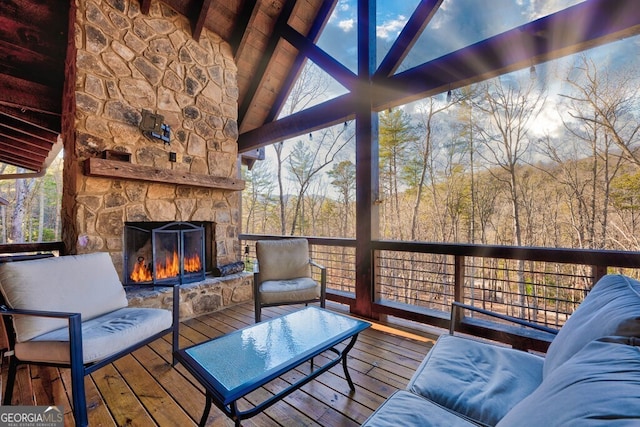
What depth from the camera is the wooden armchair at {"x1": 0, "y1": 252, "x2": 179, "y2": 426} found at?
1.45 metres

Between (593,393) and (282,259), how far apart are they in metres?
2.79

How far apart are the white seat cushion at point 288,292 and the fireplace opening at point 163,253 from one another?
1.22 metres

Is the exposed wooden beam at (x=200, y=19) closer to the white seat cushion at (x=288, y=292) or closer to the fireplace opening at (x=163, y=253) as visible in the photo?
the fireplace opening at (x=163, y=253)

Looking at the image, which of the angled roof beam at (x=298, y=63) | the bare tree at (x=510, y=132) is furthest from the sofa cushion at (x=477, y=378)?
the angled roof beam at (x=298, y=63)

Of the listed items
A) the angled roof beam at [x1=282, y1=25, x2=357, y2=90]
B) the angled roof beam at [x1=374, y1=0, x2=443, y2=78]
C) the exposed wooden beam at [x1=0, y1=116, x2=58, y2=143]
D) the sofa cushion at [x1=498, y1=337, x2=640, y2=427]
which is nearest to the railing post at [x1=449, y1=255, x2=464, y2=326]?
the sofa cushion at [x1=498, y1=337, x2=640, y2=427]

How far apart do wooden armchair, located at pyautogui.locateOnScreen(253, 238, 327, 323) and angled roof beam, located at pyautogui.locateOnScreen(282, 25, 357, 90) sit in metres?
1.99

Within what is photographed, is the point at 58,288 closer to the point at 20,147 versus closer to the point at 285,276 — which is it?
the point at 285,276

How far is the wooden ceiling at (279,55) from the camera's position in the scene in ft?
6.81

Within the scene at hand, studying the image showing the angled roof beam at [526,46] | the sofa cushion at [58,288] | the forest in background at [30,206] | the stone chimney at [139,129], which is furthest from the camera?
the forest in background at [30,206]

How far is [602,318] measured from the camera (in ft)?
2.90

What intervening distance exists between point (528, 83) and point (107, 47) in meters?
5.48

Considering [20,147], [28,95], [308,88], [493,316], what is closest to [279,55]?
[308,88]

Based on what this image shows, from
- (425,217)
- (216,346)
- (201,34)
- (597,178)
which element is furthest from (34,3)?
(597,178)

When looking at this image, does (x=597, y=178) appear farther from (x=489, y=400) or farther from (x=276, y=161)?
(x=276, y=161)
